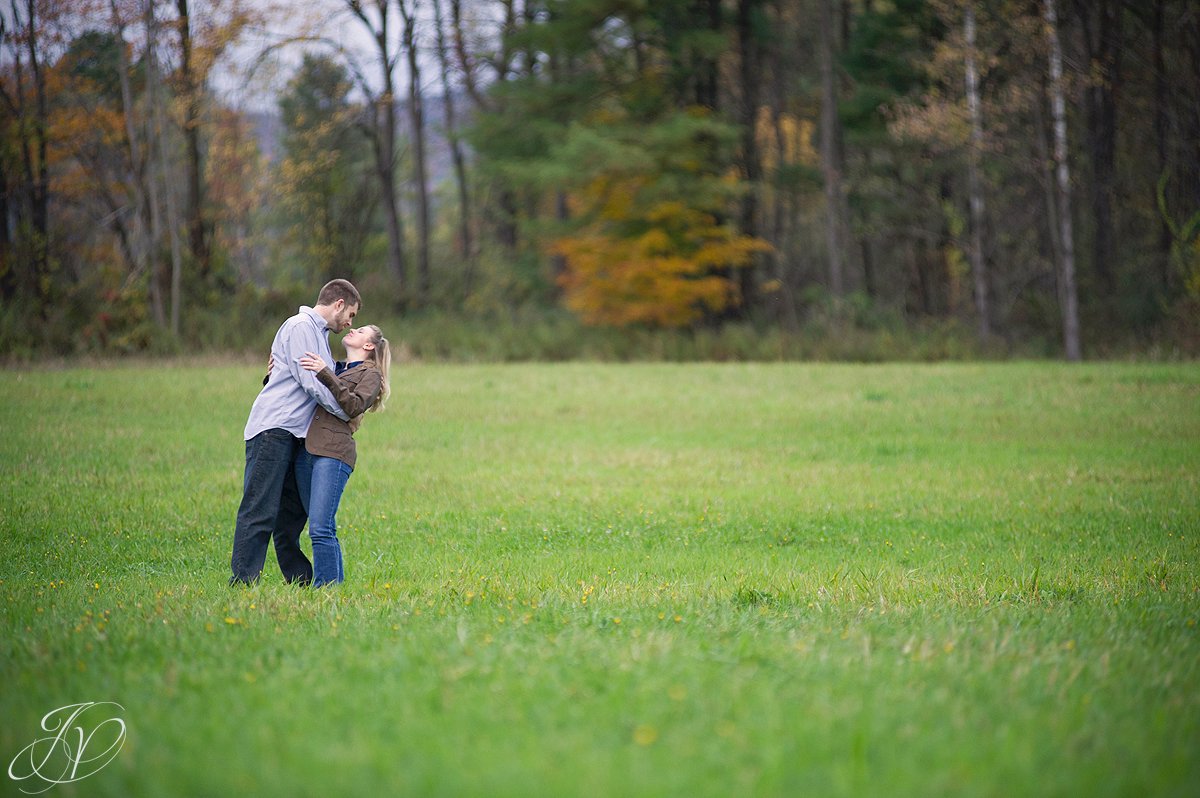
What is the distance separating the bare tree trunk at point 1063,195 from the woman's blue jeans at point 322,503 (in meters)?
26.5

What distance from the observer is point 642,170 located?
32719 millimetres

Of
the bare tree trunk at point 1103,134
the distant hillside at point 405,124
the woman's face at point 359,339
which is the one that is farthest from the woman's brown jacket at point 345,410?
the distant hillside at point 405,124

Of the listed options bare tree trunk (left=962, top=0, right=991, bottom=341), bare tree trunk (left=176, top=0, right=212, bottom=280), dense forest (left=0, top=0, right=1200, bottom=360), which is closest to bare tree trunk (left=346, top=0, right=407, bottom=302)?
dense forest (left=0, top=0, right=1200, bottom=360)

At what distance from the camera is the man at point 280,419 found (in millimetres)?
6828

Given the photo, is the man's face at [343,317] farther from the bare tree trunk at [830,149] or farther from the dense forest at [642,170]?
the bare tree trunk at [830,149]

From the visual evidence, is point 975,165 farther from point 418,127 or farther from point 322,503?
point 322,503

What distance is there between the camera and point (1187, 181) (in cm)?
2966

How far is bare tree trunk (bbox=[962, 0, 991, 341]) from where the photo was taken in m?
28.9

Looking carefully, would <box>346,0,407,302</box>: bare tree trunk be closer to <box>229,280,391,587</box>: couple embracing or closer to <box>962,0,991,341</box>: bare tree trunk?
<box>962,0,991,341</box>: bare tree trunk

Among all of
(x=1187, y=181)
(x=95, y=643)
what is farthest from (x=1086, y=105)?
(x=95, y=643)

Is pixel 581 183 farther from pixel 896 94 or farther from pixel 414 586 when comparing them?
pixel 414 586

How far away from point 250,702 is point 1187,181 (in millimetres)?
32425

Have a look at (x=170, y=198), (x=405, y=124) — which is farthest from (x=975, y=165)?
(x=405, y=124)

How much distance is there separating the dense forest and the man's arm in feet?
79.0
